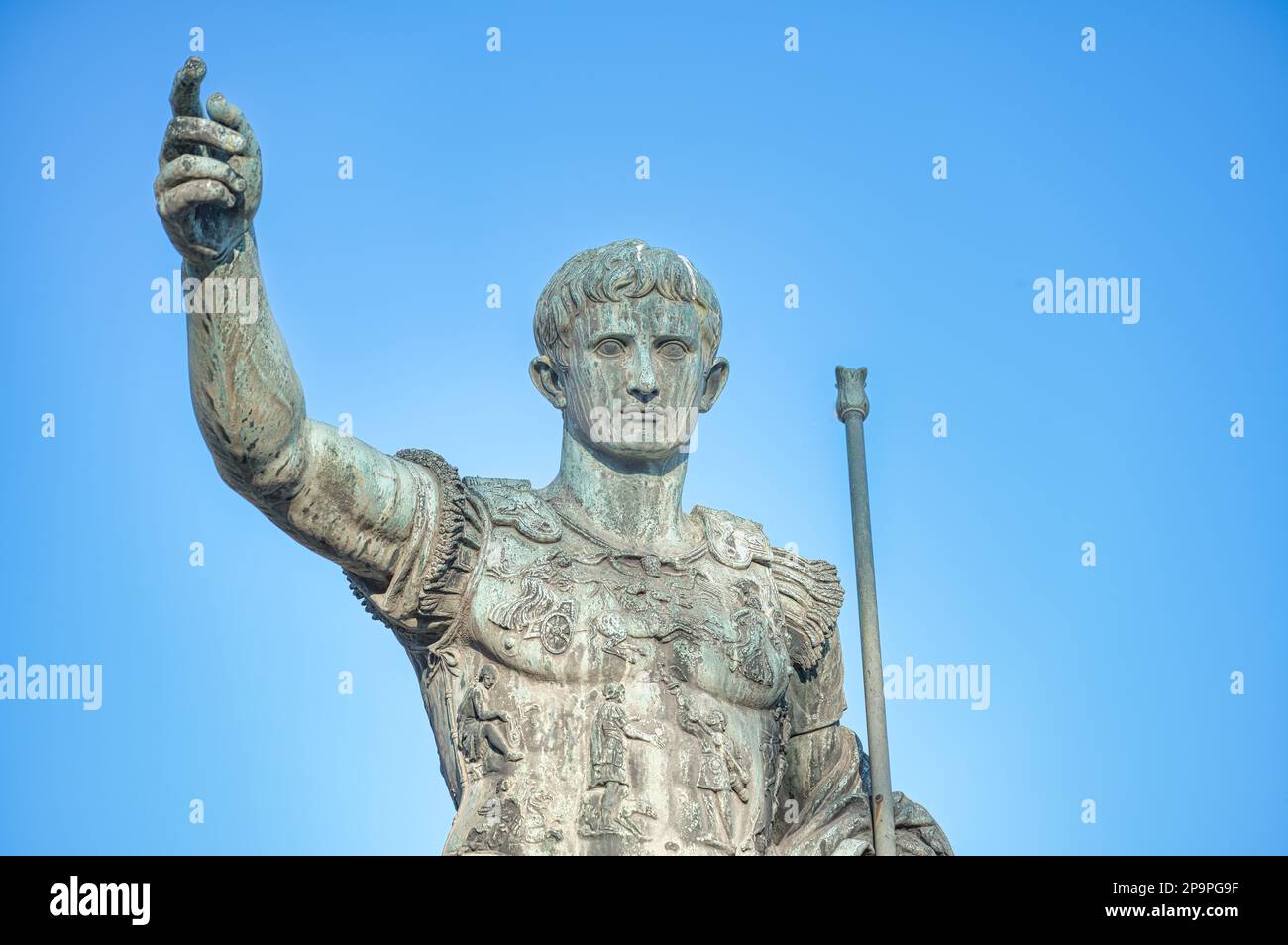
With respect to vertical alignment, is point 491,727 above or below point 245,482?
below

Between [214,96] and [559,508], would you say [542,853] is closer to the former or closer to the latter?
[559,508]

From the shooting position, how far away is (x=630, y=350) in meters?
18.5

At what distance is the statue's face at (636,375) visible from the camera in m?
18.5

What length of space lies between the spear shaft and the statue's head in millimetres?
1034

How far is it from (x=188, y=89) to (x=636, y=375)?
13.0 ft

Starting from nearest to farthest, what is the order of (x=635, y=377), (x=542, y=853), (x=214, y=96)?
1. (x=214, y=96)
2. (x=542, y=853)
3. (x=635, y=377)

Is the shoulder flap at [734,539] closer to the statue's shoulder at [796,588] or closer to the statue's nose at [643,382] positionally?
the statue's shoulder at [796,588]

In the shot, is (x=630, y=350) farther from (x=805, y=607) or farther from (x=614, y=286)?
(x=805, y=607)

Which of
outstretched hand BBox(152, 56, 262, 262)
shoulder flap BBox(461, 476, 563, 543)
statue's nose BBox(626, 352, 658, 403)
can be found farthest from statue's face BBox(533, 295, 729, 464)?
outstretched hand BBox(152, 56, 262, 262)

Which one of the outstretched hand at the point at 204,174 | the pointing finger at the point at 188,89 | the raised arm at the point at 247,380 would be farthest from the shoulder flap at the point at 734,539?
the pointing finger at the point at 188,89

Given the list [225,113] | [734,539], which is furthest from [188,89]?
[734,539]

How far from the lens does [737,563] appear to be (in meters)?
19.1

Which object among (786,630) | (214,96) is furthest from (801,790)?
(214,96)
